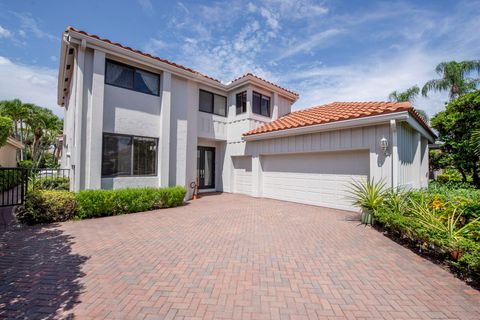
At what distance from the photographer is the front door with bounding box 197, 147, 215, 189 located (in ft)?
42.9

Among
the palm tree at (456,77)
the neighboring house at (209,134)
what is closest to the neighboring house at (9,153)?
the neighboring house at (209,134)

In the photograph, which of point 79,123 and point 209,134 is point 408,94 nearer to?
point 209,134

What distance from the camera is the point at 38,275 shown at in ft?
12.0

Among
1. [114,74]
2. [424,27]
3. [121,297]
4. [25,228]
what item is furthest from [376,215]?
[114,74]

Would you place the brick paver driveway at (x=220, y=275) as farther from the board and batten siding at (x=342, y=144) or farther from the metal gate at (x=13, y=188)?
the board and batten siding at (x=342, y=144)

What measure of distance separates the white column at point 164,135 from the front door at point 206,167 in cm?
308

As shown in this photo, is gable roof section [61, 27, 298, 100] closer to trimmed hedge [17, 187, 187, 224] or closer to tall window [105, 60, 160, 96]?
tall window [105, 60, 160, 96]

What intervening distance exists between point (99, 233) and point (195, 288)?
405 centimetres

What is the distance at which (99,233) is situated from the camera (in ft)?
19.2

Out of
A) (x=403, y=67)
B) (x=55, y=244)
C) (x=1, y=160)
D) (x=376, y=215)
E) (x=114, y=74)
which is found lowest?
(x=55, y=244)

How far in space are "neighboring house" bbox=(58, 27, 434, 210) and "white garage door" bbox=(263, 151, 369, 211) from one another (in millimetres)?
42

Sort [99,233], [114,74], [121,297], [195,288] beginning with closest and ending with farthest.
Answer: [121,297] → [195,288] → [99,233] → [114,74]

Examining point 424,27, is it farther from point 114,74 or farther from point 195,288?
point 114,74

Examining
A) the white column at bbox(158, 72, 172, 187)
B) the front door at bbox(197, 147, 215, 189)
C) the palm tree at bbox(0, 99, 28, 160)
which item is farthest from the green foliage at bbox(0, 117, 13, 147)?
the palm tree at bbox(0, 99, 28, 160)
